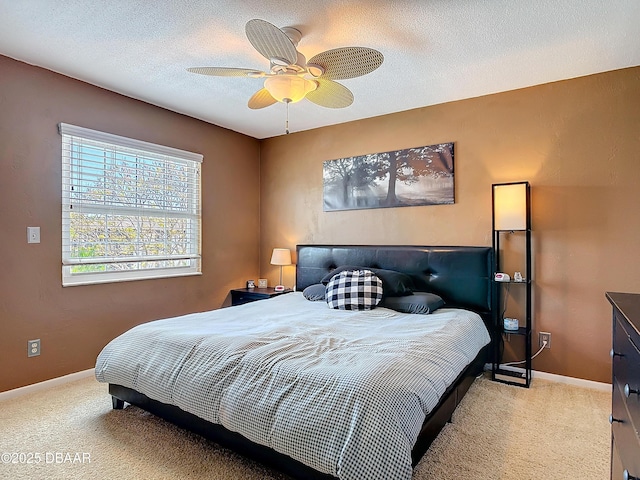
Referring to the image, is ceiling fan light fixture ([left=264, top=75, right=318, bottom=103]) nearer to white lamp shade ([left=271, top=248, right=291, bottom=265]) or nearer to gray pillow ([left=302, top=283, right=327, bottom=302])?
gray pillow ([left=302, top=283, right=327, bottom=302])

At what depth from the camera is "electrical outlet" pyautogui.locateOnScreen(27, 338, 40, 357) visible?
2693 millimetres

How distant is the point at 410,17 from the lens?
206cm

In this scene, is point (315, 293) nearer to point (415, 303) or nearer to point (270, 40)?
point (415, 303)

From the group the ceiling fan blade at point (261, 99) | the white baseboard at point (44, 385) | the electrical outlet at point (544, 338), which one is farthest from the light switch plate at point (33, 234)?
the electrical outlet at point (544, 338)

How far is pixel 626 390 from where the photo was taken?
111 cm

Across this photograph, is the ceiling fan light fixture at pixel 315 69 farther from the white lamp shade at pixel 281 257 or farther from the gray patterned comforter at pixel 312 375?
the white lamp shade at pixel 281 257

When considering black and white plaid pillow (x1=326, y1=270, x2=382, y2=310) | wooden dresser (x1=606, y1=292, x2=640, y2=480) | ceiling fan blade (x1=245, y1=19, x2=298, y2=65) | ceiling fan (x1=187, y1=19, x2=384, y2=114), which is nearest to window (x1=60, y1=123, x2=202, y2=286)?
ceiling fan (x1=187, y1=19, x2=384, y2=114)

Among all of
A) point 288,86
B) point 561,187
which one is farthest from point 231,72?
point 561,187

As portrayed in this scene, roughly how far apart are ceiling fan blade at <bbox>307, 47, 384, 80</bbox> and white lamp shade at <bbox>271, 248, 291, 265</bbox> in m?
2.37

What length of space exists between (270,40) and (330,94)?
681mm

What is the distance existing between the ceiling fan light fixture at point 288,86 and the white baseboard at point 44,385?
2.73 m

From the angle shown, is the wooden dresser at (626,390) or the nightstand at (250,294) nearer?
the wooden dresser at (626,390)

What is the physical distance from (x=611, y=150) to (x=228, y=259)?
375cm

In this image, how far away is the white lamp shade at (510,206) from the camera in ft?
9.21
